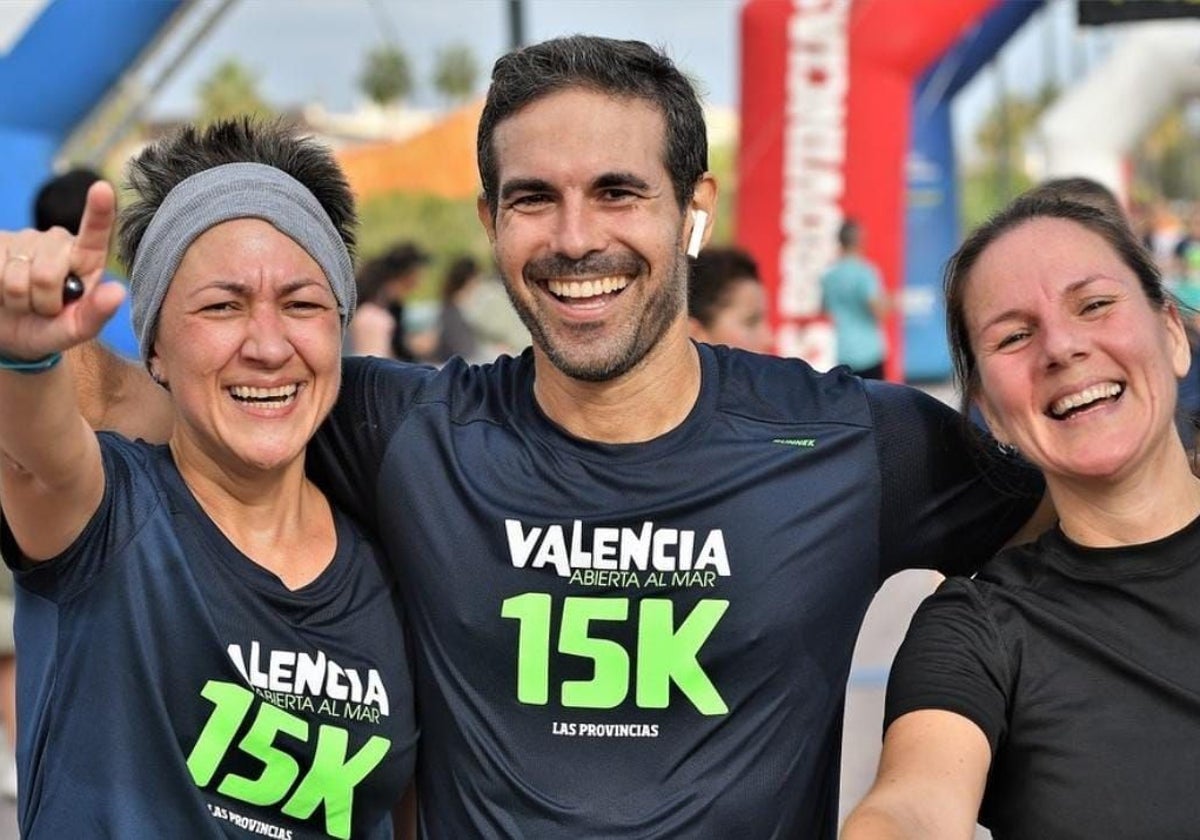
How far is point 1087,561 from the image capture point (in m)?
2.48

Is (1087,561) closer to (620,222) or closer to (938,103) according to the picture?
(620,222)

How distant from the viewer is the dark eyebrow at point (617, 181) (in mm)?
2723

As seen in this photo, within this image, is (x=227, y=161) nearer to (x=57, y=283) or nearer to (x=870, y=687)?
(x=57, y=283)

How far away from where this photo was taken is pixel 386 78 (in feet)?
223

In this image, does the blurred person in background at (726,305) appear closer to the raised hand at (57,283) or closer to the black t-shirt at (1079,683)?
the black t-shirt at (1079,683)

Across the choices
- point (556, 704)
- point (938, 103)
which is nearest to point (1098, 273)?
point (556, 704)

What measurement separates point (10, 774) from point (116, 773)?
3.68 meters

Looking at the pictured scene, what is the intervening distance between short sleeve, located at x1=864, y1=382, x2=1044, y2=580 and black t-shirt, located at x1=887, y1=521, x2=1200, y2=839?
309mm

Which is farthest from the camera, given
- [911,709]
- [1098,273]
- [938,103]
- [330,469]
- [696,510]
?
[938,103]

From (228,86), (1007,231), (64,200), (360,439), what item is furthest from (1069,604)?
(228,86)

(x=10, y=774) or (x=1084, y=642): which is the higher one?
(x=1084, y=642)

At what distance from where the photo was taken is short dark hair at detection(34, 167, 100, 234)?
216 inches

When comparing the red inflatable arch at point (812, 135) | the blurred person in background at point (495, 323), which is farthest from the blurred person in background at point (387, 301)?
the red inflatable arch at point (812, 135)

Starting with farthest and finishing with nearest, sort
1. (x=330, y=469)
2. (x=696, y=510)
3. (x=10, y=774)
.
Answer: (x=10, y=774) → (x=330, y=469) → (x=696, y=510)
